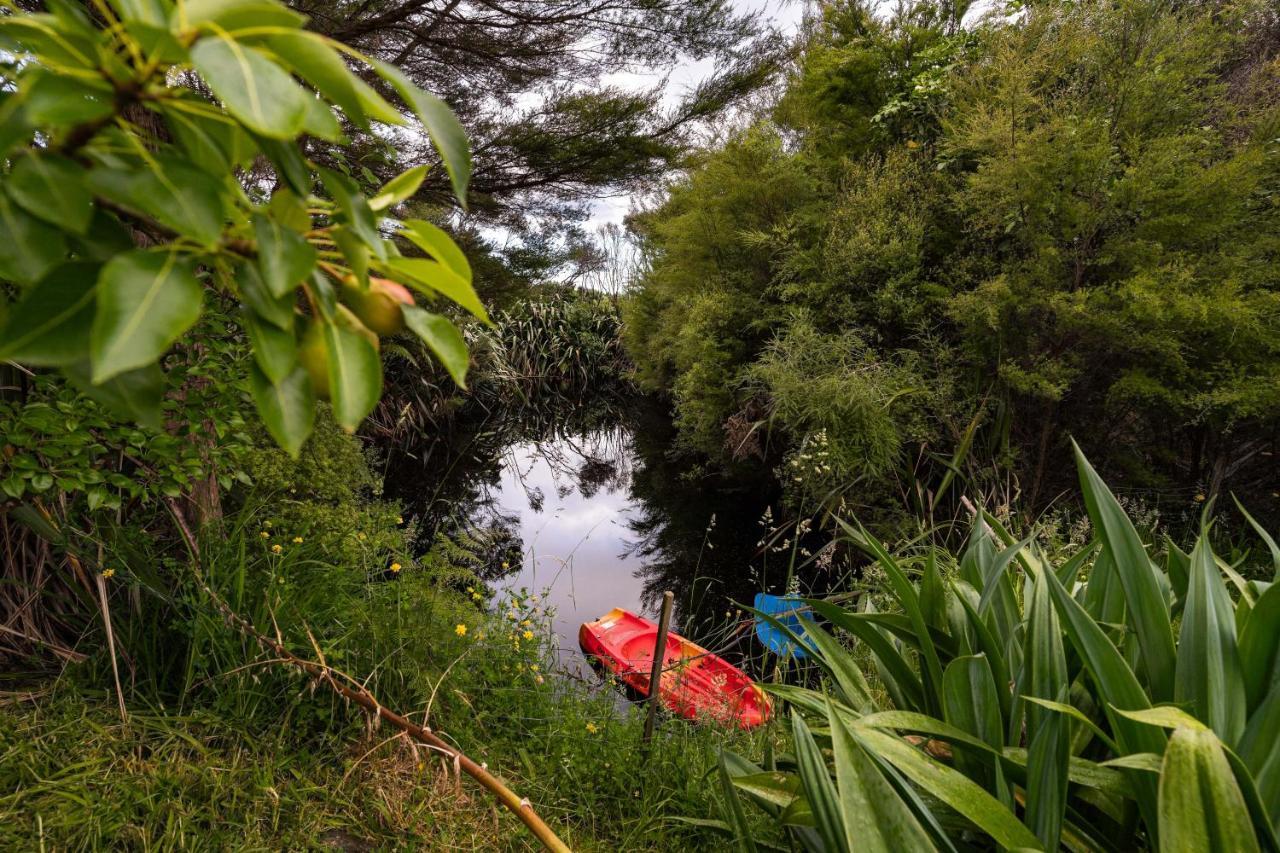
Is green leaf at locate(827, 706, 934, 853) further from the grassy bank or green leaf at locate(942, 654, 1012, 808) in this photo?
the grassy bank

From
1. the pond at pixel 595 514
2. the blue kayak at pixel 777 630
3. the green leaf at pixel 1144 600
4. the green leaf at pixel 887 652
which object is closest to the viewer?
the green leaf at pixel 1144 600

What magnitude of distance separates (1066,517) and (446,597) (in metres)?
3.88

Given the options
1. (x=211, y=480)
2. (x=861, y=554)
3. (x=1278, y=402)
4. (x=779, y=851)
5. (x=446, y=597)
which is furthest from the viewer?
(x=861, y=554)

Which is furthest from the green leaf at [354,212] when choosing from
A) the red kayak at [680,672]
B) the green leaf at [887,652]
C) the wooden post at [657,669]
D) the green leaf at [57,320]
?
the wooden post at [657,669]

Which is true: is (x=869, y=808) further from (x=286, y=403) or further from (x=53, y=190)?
(x=53, y=190)

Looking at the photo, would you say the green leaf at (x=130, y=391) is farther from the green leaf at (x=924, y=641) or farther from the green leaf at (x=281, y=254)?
the green leaf at (x=924, y=641)

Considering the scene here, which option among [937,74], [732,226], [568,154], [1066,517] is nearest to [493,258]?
[568,154]

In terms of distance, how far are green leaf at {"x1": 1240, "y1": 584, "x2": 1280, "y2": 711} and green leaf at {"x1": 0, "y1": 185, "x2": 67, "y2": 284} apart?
135 centimetres

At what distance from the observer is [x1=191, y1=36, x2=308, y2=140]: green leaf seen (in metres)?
0.26

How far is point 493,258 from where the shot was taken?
513 centimetres

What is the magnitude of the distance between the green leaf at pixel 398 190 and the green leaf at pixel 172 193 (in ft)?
0.26

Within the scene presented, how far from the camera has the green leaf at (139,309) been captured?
262 mm

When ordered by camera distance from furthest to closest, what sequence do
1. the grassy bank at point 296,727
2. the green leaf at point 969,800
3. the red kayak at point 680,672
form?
the red kayak at point 680,672
the grassy bank at point 296,727
the green leaf at point 969,800

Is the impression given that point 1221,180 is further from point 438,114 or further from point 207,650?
point 207,650
